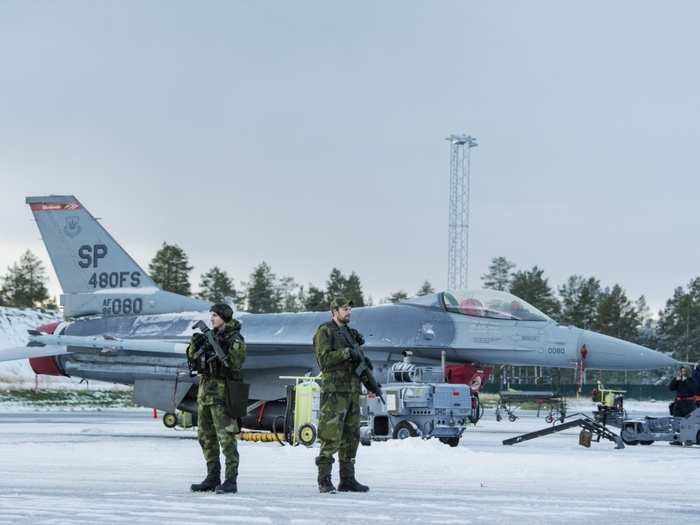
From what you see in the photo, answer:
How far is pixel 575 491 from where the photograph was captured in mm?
10516

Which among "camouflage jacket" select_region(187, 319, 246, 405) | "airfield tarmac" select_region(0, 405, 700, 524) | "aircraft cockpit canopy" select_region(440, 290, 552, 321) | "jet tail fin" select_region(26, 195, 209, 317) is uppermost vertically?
"jet tail fin" select_region(26, 195, 209, 317)

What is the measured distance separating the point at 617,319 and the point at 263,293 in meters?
42.3

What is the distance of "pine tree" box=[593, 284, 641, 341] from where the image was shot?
Result: 99494 millimetres

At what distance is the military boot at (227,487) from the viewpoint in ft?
32.8

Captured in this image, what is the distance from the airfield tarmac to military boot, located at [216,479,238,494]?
188mm

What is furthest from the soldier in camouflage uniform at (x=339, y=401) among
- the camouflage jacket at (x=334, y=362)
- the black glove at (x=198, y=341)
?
the black glove at (x=198, y=341)

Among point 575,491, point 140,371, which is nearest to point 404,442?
point 575,491

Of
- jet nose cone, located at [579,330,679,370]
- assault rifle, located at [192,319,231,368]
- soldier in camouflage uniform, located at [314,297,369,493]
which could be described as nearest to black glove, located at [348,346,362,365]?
soldier in camouflage uniform, located at [314,297,369,493]

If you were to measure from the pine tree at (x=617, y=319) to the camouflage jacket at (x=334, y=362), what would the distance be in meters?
90.7

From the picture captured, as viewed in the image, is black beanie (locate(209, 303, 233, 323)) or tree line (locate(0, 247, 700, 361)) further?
tree line (locate(0, 247, 700, 361))

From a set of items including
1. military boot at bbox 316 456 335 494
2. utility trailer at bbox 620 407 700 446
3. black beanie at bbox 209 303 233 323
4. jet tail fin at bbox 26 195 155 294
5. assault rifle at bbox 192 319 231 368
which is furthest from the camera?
jet tail fin at bbox 26 195 155 294

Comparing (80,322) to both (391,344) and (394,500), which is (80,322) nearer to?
(391,344)

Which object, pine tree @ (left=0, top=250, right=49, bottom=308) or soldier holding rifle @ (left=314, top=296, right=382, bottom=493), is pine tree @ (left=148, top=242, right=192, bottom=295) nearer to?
pine tree @ (left=0, top=250, right=49, bottom=308)

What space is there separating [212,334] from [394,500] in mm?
2237
